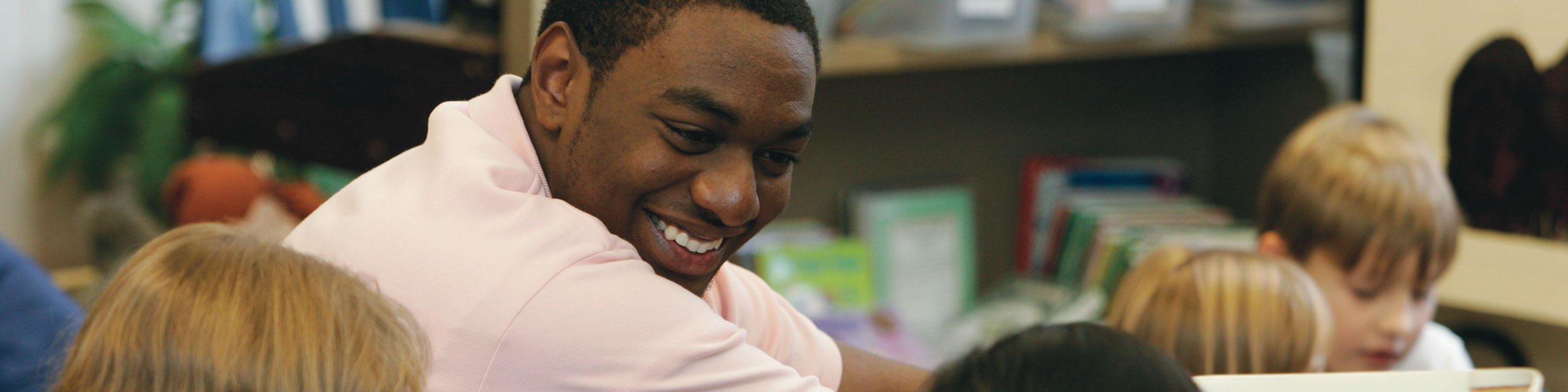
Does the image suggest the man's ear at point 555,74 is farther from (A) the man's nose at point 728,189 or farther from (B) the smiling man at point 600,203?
(A) the man's nose at point 728,189

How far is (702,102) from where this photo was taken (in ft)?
2.40

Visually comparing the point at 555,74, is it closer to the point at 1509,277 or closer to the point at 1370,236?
the point at 1370,236

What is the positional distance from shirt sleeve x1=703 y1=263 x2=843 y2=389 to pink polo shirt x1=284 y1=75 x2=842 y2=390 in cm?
17

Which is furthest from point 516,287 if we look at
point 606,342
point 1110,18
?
point 1110,18

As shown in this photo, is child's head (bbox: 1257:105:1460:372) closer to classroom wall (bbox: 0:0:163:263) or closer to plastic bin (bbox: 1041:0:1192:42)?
plastic bin (bbox: 1041:0:1192:42)

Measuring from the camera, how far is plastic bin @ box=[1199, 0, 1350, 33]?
2.24 meters

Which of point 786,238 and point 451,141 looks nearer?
point 451,141

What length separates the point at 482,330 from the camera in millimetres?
680

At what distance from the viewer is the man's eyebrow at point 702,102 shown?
0.73 metres

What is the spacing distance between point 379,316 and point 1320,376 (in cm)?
53

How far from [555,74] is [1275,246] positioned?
1.20 metres

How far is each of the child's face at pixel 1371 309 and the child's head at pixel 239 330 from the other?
1.28 m

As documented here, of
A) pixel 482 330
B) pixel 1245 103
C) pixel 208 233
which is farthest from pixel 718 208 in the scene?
pixel 1245 103

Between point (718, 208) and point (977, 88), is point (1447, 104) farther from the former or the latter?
point (718, 208)
